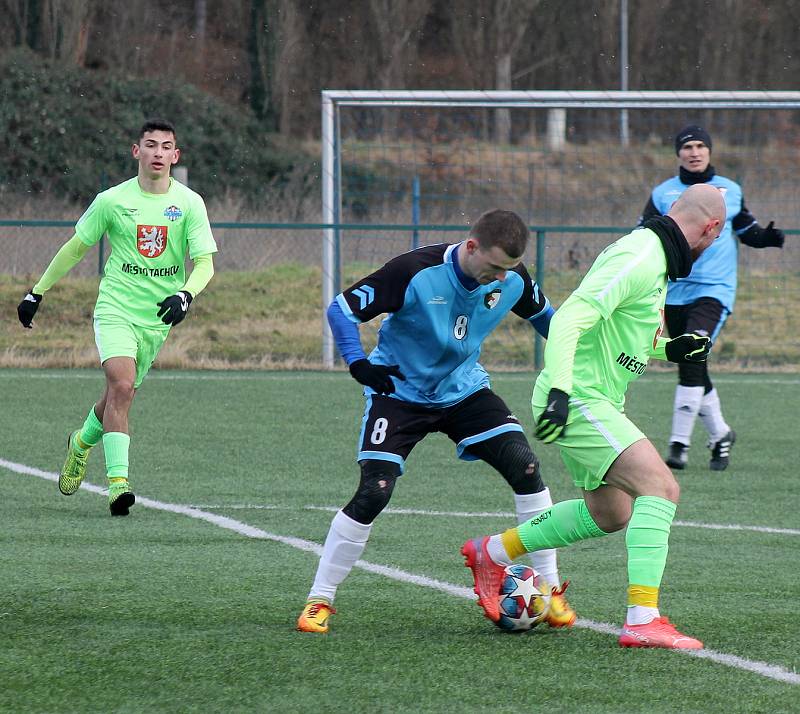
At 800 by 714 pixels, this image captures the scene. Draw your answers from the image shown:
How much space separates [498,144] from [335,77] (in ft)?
54.4

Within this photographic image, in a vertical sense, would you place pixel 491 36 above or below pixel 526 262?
above

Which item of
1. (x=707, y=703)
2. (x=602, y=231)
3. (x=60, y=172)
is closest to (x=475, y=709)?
(x=707, y=703)

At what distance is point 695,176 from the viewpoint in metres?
9.77

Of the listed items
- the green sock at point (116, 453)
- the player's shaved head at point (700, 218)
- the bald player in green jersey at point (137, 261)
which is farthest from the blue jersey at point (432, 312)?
the bald player in green jersey at point (137, 261)

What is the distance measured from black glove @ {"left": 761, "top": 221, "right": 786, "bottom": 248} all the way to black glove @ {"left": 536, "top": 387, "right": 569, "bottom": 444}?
509 cm

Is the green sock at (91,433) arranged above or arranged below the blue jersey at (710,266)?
below

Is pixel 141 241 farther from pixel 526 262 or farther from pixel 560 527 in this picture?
pixel 526 262

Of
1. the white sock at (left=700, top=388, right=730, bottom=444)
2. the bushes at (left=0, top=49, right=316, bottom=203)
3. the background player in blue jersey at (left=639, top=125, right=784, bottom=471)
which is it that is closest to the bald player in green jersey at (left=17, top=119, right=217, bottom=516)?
the background player in blue jersey at (left=639, top=125, right=784, bottom=471)

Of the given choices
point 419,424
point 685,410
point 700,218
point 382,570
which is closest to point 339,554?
point 419,424

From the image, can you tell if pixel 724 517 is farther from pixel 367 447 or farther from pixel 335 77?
pixel 335 77

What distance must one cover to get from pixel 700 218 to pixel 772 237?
4583mm

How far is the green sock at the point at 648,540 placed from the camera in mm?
5262

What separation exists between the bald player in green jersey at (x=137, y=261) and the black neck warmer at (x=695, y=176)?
312cm

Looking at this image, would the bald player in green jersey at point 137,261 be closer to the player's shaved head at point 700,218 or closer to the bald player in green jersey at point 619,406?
the bald player in green jersey at point 619,406
